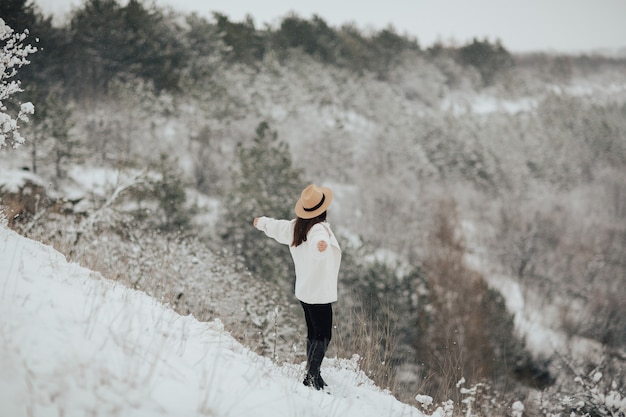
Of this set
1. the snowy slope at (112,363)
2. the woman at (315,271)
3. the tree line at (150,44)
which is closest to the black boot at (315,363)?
the woman at (315,271)

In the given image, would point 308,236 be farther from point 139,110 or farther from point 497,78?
point 497,78

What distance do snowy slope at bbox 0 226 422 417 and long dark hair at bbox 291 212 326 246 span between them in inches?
40.8

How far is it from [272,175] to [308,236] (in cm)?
1330

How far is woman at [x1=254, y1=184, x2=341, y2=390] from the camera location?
2.97m

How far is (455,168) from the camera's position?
113 feet

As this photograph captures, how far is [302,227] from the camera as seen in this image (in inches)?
123

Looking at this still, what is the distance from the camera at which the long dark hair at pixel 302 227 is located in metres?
3.10

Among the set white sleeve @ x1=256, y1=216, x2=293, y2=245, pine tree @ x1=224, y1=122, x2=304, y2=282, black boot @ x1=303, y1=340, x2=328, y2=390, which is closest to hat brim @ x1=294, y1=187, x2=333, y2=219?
white sleeve @ x1=256, y1=216, x2=293, y2=245

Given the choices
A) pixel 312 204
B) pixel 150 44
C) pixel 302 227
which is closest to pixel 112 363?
pixel 302 227

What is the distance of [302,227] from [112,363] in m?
1.65

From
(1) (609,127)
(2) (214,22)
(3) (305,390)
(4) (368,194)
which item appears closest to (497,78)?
(1) (609,127)

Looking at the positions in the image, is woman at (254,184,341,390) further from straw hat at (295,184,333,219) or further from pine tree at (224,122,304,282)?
pine tree at (224,122,304,282)

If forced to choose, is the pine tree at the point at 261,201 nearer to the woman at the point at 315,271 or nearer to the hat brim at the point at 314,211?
the woman at the point at 315,271

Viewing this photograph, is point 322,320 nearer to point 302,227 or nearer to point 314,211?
point 302,227
